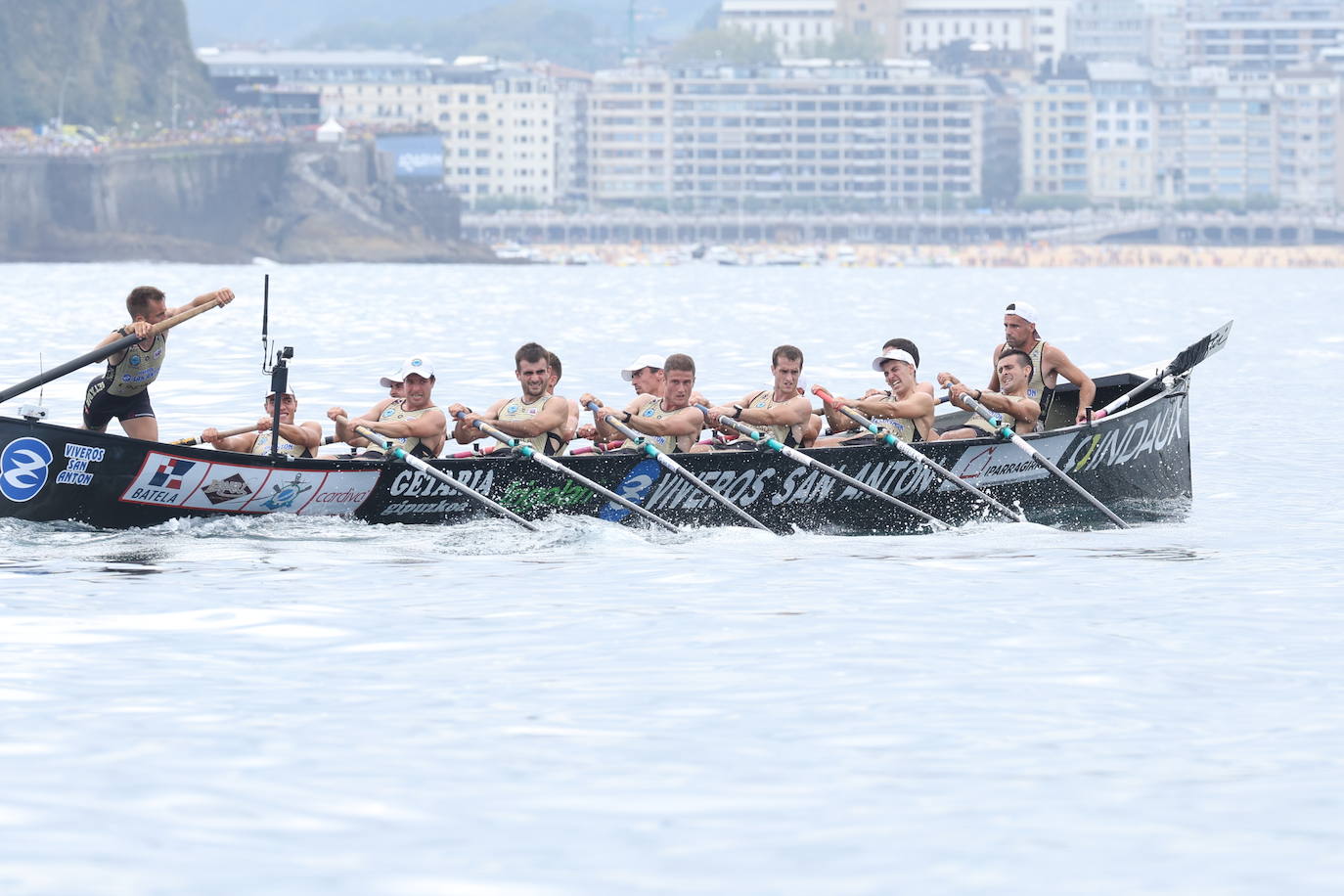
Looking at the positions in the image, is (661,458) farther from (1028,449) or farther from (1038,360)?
(1038,360)

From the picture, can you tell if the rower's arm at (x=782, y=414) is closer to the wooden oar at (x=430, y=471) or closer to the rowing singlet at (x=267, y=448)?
the wooden oar at (x=430, y=471)

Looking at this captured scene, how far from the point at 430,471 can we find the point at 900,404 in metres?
4.14

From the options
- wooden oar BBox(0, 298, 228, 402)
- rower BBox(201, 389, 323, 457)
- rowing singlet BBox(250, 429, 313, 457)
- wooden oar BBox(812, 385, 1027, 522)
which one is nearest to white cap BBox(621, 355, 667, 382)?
wooden oar BBox(812, 385, 1027, 522)

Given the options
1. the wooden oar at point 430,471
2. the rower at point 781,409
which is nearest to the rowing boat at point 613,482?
the wooden oar at point 430,471

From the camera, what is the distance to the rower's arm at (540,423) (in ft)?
62.4

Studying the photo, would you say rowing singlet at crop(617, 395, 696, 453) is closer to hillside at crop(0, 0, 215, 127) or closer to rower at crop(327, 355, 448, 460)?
rower at crop(327, 355, 448, 460)

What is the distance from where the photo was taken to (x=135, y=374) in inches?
727

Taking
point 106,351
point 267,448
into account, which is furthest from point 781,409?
point 106,351

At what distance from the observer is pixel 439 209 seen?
18188 centimetres

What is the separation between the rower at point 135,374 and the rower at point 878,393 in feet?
17.8

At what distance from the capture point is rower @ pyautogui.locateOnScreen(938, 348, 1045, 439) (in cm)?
2020

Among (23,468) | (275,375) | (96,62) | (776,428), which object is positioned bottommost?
(23,468)

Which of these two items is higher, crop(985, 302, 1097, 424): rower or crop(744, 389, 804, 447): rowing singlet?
crop(985, 302, 1097, 424): rower

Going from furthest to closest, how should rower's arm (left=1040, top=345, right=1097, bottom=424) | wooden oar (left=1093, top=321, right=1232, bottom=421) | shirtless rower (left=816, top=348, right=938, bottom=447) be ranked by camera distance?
1. wooden oar (left=1093, top=321, right=1232, bottom=421)
2. rower's arm (left=1040, top=345, right=1097, bottom=424)
3. shirtless rower (left=816, top=348, right=938, bottom=447)
